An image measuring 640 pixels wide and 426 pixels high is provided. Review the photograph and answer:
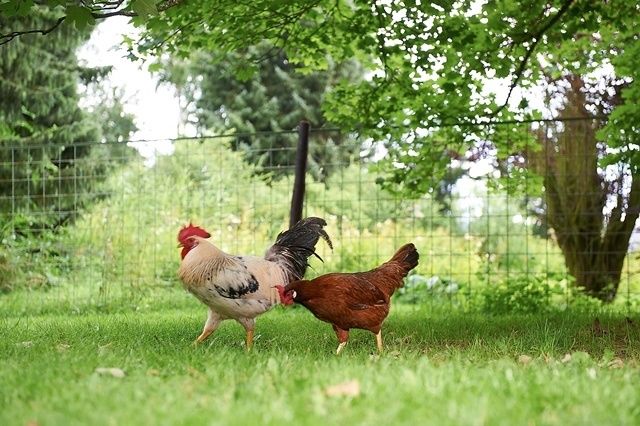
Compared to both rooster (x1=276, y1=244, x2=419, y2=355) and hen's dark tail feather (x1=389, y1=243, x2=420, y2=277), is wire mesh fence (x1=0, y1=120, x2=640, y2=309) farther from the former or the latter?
rooster (x1=276, y1=244, x2=419, y2=355)

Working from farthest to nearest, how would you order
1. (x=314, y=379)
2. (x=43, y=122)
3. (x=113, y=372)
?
(x=43, y=122)
(x=113, y=372)
(x=314, y=379)

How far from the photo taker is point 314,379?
12.4ft

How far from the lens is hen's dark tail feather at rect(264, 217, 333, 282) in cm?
629

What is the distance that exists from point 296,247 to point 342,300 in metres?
1.03

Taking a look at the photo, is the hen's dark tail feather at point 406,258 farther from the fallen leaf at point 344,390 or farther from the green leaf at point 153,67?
the green leaf at point 153,67

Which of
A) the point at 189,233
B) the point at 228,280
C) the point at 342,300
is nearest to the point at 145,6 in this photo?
the point at 189,233

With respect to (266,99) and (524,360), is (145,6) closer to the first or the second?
(524,360)

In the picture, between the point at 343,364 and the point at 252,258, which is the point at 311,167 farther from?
the point at 343,364

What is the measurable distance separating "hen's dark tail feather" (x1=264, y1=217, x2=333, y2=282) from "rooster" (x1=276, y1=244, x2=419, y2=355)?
26.5 inches

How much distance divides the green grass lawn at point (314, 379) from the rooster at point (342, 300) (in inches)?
8.6

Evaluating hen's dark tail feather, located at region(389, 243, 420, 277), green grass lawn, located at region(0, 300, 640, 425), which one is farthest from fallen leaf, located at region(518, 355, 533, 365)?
hen's dark tail feather, located at region(389, 243, 420, 277)

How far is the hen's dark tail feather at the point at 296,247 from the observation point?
6289 mm

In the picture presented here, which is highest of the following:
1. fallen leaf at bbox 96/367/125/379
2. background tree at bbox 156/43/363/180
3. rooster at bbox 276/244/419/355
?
background tree at bbox 156/43/363/180

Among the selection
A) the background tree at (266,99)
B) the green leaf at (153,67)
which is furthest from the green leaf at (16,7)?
the background tree at (266,99)
